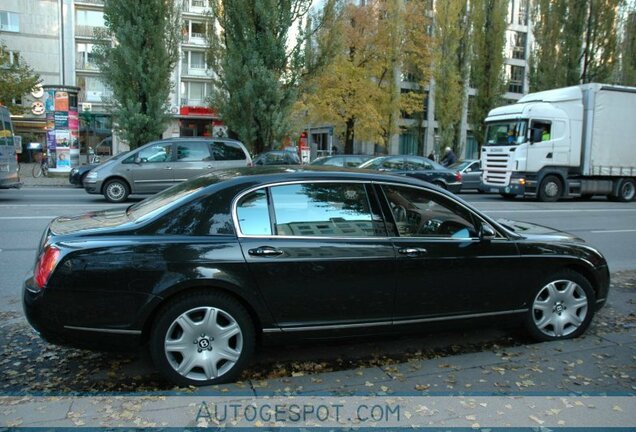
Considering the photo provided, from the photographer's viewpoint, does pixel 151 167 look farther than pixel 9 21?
No

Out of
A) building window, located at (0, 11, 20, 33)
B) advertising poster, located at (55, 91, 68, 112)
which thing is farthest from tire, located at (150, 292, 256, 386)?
building window, located at (0, 11, 20, 33)

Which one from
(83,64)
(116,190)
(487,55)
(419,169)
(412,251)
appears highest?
(83,64)

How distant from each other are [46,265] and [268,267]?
1.50m

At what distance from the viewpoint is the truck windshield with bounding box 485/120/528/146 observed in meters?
18.5

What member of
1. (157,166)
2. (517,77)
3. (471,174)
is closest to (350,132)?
(471,174)

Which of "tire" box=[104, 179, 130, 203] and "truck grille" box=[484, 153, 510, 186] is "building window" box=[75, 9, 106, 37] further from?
"truck grille" box=[484, 153, 510, 186]

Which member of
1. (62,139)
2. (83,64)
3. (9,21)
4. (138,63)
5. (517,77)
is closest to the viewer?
(138,63)

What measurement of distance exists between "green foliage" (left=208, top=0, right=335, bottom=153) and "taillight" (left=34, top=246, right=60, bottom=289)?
695 inches

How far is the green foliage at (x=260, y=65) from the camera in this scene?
20.6m

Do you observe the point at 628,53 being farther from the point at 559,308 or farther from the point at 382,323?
the point at 382,323

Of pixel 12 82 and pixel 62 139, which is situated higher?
pixel 12 82

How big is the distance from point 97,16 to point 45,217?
4078 centimetres

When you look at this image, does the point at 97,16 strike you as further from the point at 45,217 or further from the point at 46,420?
the point at 46,420

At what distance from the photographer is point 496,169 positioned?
19.5 m
